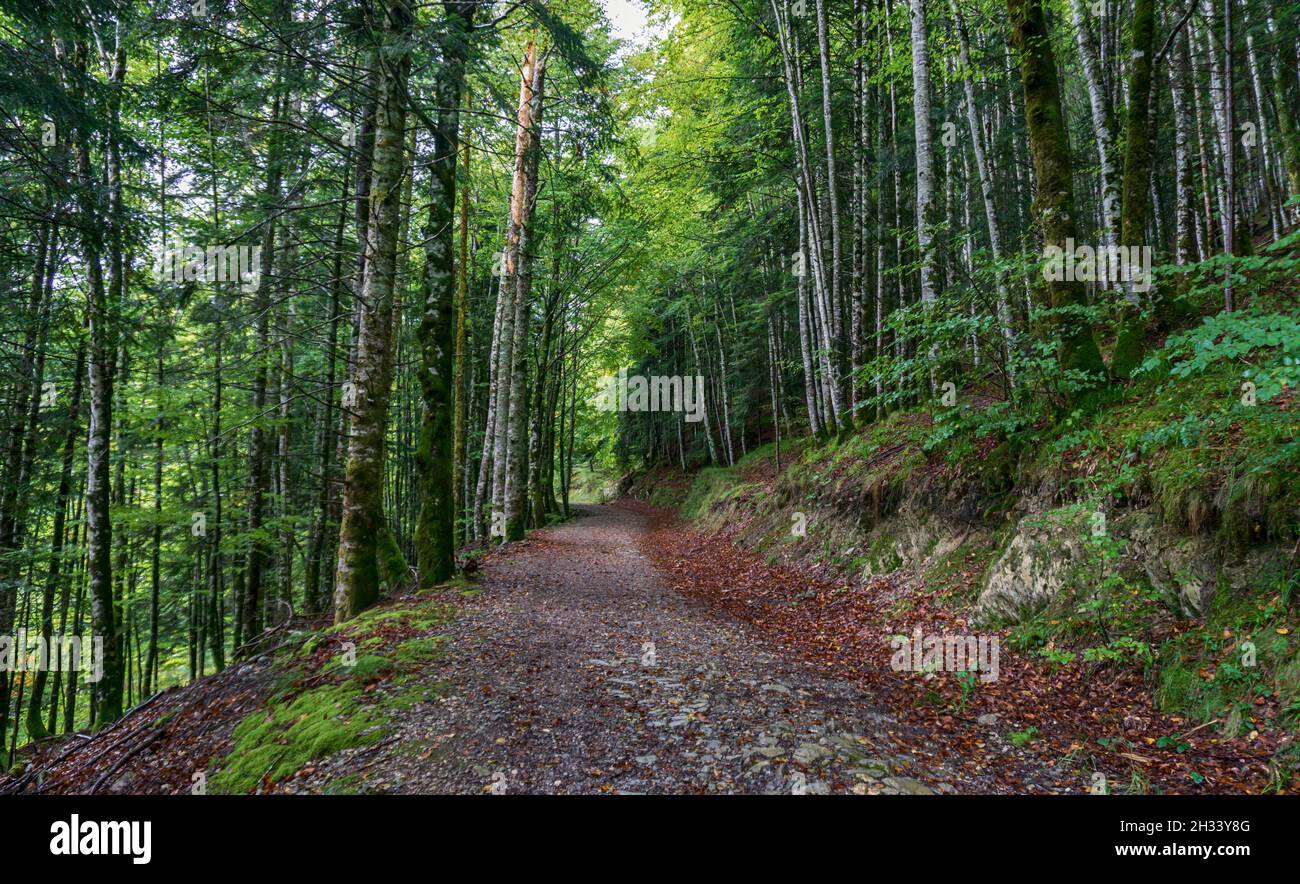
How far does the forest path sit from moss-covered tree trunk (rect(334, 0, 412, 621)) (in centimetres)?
165

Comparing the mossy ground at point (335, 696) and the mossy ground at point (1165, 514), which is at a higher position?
the mossy ground at point (1165, 514)

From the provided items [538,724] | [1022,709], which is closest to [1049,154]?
[1022,709]

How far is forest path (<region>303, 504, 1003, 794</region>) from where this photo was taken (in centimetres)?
307

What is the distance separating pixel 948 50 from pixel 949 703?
12216 mm

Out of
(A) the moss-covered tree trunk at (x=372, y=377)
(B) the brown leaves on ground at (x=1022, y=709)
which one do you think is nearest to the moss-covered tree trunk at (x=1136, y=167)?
(B) the brown leaves on ground at (x=1022, y=709)

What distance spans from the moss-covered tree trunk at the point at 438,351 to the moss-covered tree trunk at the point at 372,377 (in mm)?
711

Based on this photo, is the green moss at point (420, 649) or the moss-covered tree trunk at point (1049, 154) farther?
the moss-covered tree trunk at point (1049, 154)

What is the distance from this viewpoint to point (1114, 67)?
1088 cm

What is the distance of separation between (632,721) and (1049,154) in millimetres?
8456

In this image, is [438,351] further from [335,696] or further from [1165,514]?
[1165,514]

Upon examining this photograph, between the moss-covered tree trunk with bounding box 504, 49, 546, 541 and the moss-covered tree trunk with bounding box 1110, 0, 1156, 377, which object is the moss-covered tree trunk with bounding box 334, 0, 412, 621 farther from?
the moss-covered tree trunk with bounding box 1110, 0, 1156, 377

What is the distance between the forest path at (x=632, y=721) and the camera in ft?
10.1

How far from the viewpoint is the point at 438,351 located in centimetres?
782

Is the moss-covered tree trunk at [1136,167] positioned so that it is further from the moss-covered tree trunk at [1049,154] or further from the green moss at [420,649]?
the green moss at [420,649]
